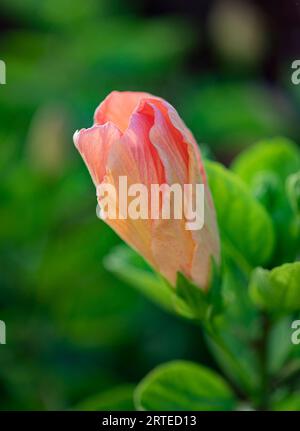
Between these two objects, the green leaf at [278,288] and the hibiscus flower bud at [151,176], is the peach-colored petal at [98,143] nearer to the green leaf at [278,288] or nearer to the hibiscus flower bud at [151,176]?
the hibiscus flower bud at [151,176]

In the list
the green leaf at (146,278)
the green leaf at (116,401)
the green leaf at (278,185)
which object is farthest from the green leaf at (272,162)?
the green leaf at (116,401)

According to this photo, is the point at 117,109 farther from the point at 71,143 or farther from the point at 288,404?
the point at 71,143

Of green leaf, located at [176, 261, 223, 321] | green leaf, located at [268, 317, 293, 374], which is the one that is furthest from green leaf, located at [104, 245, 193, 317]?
green leaf, located at [268, 317, 293, 374]

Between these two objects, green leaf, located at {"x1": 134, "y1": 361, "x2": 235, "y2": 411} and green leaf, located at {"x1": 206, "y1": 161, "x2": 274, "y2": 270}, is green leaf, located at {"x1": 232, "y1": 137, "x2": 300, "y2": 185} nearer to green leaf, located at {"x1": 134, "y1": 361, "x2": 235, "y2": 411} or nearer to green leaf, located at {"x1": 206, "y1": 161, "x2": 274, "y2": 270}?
green leaf, located at {"x1": 206, "y1": 161, "x2": 274, "y2": 270}

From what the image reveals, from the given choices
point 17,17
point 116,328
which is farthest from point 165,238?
point 17,17

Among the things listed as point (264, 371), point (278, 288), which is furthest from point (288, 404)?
point (278, 288)

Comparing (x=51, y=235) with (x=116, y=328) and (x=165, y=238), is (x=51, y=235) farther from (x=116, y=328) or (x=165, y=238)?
(x=165, y=238)

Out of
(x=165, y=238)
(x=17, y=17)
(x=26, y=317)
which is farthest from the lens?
(x=17, y=17)
